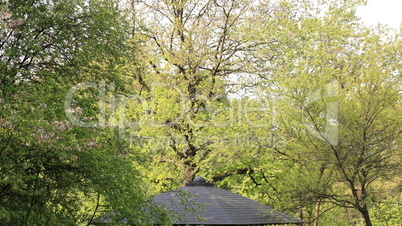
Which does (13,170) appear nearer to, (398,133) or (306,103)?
(306,103)

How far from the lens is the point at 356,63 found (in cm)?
2006

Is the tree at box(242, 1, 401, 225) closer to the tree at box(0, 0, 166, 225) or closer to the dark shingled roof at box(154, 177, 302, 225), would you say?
the dark shingled roof at box(154, 177, 302, 225)

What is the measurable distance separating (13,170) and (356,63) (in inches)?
677

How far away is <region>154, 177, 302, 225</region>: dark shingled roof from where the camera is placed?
9.48m

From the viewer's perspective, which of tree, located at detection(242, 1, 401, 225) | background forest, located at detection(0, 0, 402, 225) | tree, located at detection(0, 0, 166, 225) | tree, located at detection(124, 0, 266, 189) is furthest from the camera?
tree, located at detection(124, 0, 266, 189)

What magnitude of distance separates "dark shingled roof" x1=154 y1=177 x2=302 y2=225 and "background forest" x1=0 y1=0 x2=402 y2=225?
1.86 ft

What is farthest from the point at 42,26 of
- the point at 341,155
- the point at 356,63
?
the point at 356,63

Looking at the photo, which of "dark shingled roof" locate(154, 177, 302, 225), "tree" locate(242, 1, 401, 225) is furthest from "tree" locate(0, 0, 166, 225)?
"tree" locate(242, 1, 401, 225)

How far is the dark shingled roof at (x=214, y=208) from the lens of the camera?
948 centimetres

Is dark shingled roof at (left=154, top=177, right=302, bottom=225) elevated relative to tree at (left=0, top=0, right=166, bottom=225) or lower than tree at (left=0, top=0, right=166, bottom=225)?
lower

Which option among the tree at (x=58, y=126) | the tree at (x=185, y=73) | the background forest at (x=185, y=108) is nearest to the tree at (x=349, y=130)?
the background forest at (x=185, y=108)

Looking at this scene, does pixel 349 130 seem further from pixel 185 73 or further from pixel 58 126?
pixel 185 73

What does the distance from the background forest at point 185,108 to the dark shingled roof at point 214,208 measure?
57cm

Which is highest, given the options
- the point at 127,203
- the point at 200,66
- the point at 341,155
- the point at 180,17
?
the point at 180,17
